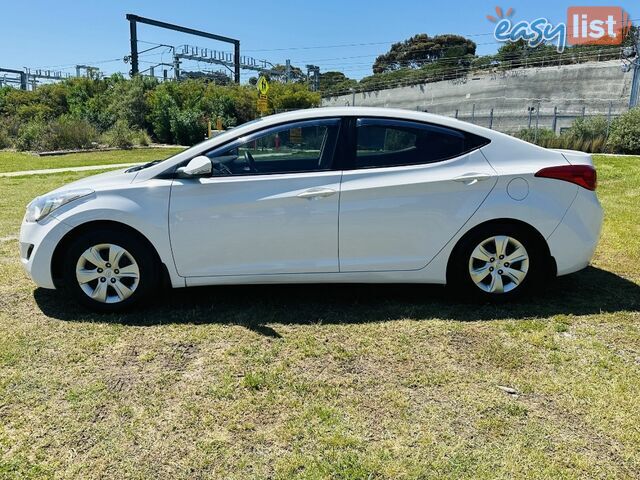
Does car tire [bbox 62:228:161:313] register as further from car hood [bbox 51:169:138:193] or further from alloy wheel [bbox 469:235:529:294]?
alloy wheel [bbox 469:235:529:294]

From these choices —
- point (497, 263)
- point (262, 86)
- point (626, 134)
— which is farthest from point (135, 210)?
point (626, 134)

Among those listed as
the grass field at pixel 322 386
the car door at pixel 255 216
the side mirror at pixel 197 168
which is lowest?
the grass field at pixel 322 386

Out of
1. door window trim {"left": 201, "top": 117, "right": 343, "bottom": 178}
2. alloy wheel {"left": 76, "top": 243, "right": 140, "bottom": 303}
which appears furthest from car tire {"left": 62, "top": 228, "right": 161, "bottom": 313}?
door window trim {"left": 201, "top": 117, "right": 343, "bottom": 178}

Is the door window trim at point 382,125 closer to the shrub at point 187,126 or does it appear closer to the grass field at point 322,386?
the grass field at point 322,386

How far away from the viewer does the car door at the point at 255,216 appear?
3.91 meters

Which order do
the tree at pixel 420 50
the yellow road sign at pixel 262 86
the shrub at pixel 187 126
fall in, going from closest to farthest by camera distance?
the yellow road sign at pixel 262 86
the shrub at pixel 187 126
the tree at pixel 420 50

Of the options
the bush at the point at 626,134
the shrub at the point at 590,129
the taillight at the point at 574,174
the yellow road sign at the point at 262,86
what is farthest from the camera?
the shrub at the point at 590,129

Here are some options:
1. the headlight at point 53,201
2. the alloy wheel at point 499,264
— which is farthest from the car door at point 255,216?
the alloy wheel at point 499,264

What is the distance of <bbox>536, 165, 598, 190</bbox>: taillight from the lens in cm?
405

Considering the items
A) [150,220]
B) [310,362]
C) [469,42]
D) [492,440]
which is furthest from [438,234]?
[469,42]

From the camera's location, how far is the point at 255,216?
12.8 ft

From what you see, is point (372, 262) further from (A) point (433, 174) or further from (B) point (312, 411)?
(B) point (312, 411)

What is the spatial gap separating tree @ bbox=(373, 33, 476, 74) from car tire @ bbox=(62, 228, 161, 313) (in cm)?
8474

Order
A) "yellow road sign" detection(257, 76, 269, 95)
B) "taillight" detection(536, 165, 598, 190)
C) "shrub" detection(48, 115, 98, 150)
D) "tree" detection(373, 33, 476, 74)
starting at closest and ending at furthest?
"taillight" detection(536, 165, 598, 190) → "yellow road sign" detection(257, 76, 269, 95) → "shrub" detection(48, 115, 98, 150) → "tree" detection(373, 33, 476, 74)
